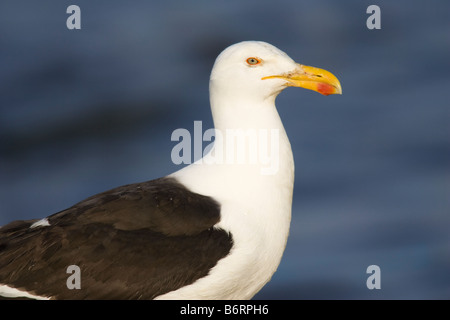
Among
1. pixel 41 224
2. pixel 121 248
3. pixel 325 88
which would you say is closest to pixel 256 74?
pixel 325 88

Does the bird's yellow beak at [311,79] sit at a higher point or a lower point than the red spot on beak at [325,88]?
higher

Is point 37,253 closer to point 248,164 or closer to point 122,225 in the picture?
point 122,225

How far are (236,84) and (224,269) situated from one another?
1.57m

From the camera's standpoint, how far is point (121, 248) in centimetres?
608

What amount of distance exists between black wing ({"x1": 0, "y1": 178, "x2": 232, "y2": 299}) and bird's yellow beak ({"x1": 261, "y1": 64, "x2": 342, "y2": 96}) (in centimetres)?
135

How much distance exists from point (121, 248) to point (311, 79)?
84.6 inches

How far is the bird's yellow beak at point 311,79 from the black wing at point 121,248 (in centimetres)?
135

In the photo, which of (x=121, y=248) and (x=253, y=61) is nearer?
(x=121, y=248)

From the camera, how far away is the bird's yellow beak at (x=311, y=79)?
22.5 feet

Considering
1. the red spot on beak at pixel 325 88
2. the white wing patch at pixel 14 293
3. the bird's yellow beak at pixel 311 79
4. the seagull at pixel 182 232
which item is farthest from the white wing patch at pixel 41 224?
the red spot on beak at pixel 325 88

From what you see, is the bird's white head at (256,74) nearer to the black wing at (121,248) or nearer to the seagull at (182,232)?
the seagull at (182,232)

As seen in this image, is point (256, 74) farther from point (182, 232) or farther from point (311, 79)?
point (182, 232)

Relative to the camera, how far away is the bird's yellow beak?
6.87 metres
